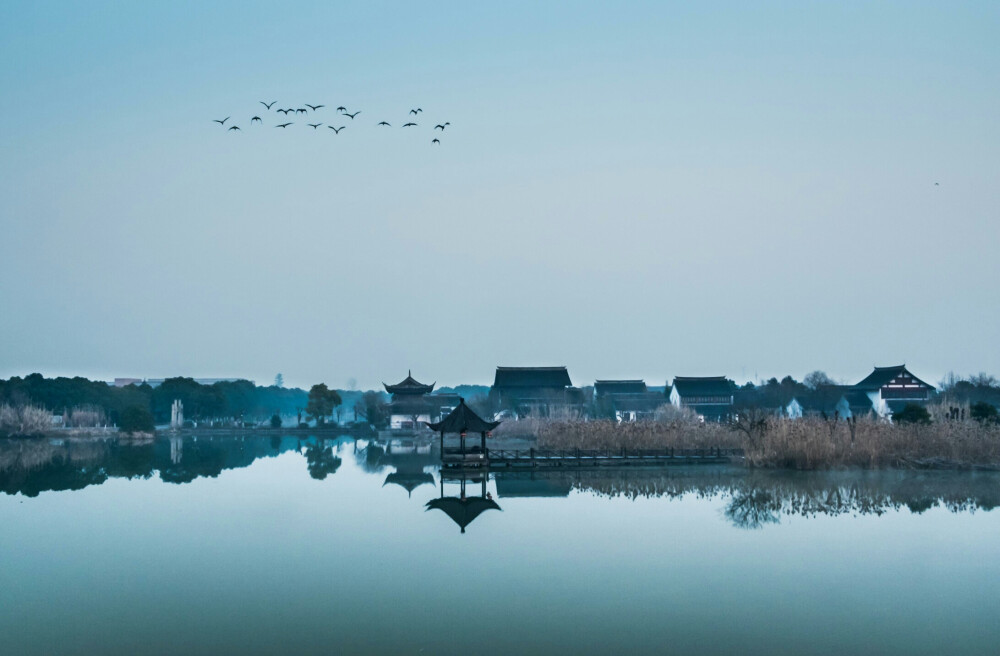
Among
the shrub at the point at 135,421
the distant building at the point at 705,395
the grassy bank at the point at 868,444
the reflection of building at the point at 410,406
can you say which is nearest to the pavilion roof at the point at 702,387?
the distant building at the point at 705,395

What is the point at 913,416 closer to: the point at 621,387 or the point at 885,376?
the point at 885,376

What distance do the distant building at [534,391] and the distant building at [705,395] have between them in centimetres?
721

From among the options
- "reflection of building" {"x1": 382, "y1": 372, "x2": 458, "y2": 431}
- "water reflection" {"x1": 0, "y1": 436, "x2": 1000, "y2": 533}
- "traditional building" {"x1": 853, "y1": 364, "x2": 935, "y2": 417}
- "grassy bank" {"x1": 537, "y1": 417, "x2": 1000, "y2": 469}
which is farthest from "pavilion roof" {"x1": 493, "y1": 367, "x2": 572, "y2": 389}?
"grassy bank" {"x1": 537, "y1": 417, "x2": 1000, "y2": 469}

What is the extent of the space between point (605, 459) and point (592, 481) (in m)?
4.07

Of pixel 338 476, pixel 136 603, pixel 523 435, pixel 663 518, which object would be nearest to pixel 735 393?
pixel 523 435

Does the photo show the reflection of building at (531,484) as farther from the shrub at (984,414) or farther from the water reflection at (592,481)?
the shrub at (984,414)

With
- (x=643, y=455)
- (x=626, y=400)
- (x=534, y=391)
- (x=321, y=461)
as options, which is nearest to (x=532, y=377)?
(x=534, y=391)

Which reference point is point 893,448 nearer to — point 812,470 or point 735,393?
point 812,470

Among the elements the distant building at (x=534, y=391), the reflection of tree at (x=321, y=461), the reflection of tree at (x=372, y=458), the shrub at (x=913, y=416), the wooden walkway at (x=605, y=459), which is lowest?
the reflection of tree at (x=321, y=461)

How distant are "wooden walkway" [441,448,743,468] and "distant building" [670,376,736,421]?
98.1ft

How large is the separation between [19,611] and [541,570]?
7.67 metres

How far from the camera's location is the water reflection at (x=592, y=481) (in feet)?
64.7

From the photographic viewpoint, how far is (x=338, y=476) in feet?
96.3

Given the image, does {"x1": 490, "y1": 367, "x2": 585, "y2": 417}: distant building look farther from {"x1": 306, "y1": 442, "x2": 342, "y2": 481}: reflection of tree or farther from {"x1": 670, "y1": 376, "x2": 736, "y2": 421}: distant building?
{"x1": 306, "y1": 442, "x2": 342, "y2": 481}: reflection of tree
